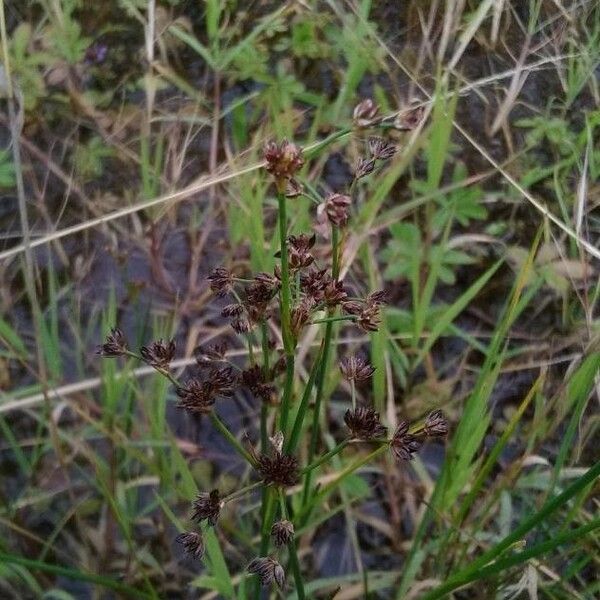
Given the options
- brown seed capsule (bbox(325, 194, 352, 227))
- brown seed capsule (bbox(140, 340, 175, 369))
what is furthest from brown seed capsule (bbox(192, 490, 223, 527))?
brown seed capsule (bbox(325, 194, 352, 227))

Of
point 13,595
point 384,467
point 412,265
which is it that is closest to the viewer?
point 13,595

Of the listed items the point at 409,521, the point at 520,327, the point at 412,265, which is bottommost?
the point at 409,521

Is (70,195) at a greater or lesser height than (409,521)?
greater

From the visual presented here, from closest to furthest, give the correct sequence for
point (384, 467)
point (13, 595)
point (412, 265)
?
1. point (13, 595)
2. point (384, 467)
3. point (412, 265)

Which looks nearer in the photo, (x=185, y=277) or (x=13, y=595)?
(x=13, y=595)

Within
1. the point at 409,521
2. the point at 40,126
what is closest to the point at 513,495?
the point at 409,521

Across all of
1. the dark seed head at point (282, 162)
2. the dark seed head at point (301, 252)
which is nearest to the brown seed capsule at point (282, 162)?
the dark seed head at point (282, 162)

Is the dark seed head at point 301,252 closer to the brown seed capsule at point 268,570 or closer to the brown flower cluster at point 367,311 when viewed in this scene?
the brown flower cluster at point 367,311

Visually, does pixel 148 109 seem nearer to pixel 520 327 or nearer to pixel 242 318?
pixel 520 327
